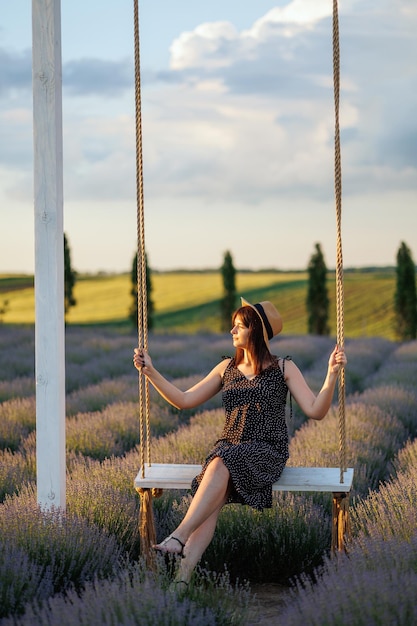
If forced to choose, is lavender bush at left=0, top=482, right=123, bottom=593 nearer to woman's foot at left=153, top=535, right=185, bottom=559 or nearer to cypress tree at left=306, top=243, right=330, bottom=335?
woman's foot at left=153, top=535, right=185, bottom=559

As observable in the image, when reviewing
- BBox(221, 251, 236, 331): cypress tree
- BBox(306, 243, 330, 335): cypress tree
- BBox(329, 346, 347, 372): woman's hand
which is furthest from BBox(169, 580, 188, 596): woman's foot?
BBox(221, 251, 236, 331): cypress tree

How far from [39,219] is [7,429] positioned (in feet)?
11.1

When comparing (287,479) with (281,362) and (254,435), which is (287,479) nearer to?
(254,435)

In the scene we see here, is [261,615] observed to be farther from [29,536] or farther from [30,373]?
[30,373]

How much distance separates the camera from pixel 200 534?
384 centimetres

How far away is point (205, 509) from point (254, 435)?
53 cm

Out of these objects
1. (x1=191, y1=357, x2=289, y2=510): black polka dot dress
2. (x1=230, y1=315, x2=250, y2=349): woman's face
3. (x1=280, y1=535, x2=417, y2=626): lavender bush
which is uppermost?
(x1=230, y1=315, x2=250, y2=349): woman's face

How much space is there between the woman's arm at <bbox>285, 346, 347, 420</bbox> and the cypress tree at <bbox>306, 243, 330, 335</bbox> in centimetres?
1922

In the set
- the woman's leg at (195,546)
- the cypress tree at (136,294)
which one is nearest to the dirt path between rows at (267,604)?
the woman's leg at (195,546)

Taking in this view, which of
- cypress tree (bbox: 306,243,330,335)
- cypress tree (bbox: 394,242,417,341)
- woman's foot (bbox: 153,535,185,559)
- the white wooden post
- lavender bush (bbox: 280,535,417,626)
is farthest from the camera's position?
cypress tree (bbox: 306,243,330,335)

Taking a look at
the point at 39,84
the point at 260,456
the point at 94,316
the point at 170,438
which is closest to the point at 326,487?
the point at 260,456

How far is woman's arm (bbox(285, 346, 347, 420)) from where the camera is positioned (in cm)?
407

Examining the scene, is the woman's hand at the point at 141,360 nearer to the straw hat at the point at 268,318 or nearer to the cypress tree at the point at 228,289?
the straw hat at the point at 268,318

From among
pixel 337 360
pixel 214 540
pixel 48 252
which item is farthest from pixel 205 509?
pixel 48 252
